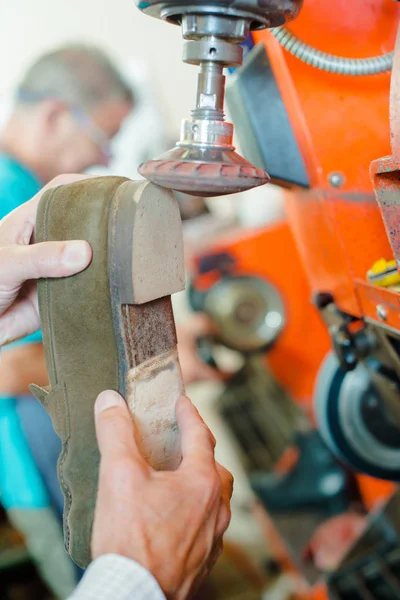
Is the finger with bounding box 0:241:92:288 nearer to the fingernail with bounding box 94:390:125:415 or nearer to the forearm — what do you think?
the fingernail with bounding box 94:390:125:415

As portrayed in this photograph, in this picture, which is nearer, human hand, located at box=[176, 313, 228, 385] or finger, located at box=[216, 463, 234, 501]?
finger, located at box=[216, 463, 234, 501]

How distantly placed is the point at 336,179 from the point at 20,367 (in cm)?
51

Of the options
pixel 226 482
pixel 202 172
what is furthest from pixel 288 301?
pixel 202 172

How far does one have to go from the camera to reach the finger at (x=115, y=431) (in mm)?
511

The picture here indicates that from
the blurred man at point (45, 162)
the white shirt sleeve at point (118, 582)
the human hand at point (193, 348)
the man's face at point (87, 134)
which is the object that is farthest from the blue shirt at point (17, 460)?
the white shirt sleeve at point (118, 582)

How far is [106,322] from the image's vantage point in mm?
554

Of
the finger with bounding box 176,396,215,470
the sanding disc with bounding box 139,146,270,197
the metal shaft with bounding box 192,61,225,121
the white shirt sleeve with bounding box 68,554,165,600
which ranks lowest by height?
the white shirt sleeve with bounding box 68,554,165,600

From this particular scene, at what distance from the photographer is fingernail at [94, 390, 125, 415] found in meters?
0.55

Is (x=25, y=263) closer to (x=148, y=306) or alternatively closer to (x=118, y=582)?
(x=148, y=306)

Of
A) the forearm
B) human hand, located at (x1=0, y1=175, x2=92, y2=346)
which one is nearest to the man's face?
the forearm

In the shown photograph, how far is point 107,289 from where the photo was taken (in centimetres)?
54

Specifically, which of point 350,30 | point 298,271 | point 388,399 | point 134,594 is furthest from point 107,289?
point 298,271

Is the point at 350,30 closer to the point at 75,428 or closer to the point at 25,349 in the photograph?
the point at 75,428

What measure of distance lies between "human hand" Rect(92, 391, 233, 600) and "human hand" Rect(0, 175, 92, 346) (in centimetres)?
13
